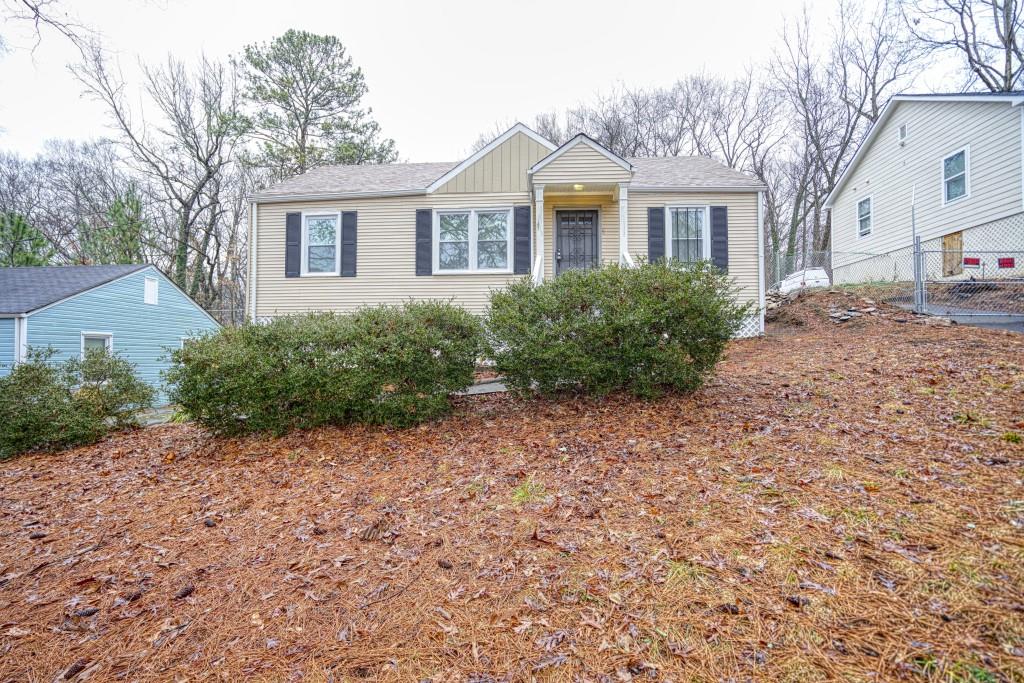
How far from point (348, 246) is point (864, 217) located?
16.1m

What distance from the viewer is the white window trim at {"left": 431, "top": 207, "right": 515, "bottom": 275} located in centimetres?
1020

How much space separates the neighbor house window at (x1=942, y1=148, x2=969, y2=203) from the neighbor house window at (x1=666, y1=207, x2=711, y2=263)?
6.82 m

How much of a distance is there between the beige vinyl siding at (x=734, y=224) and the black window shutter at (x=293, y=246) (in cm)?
759

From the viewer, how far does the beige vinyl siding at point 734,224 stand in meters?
10.1

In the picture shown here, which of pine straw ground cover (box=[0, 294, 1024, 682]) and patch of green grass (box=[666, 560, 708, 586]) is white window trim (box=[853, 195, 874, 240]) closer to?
pine straw ground cover (box=[0, 294, 1024, 682])

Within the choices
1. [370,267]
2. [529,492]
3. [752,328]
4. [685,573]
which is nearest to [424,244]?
[370,267]

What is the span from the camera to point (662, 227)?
10164mm

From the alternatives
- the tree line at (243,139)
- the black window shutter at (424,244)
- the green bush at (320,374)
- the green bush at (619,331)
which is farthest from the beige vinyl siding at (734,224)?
the tree line at (243,139)

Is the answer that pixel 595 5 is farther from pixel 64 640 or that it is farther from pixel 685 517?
pixel 64 640

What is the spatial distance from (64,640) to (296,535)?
107 cm

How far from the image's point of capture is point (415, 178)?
11.2 meters

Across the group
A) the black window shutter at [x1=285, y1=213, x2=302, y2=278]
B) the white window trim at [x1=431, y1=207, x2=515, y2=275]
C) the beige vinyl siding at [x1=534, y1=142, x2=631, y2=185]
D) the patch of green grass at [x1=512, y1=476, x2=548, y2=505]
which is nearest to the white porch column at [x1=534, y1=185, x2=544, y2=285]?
the beige vinyl siding at [x1=534, y1=142, x2=631, y2=185]

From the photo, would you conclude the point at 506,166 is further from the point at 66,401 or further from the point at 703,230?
the point at 66,401

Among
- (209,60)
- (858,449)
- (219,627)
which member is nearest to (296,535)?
(219,627)
